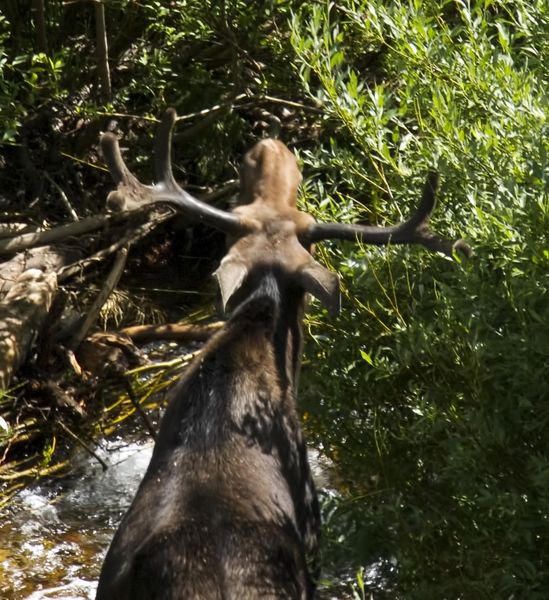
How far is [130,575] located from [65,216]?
4.97 meters

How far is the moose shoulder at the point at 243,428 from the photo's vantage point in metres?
4.71

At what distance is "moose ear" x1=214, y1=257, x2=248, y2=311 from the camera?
5461 millimetres

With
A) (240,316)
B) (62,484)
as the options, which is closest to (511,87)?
(240,316)

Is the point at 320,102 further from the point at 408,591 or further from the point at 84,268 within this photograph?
the point at 84,268

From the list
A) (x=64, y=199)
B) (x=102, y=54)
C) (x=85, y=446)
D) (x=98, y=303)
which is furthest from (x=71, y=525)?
(x=102, y=54)

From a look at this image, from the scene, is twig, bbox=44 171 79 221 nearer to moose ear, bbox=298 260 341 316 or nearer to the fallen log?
the fallen log

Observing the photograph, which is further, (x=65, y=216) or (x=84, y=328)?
(x=65, y=216)

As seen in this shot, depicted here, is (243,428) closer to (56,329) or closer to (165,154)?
(165,154)

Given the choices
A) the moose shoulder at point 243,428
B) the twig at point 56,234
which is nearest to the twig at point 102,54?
the twig at point 56,234

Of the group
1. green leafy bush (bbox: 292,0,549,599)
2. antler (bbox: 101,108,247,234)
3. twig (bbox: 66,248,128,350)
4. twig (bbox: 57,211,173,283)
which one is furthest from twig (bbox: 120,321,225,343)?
antler (bbox: 101,108,247,234)

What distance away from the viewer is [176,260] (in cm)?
969

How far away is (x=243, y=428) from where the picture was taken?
5.43 meters

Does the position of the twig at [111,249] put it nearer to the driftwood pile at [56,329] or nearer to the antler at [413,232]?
the driftwood pile at [56,329]

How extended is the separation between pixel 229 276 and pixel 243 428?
619mm
